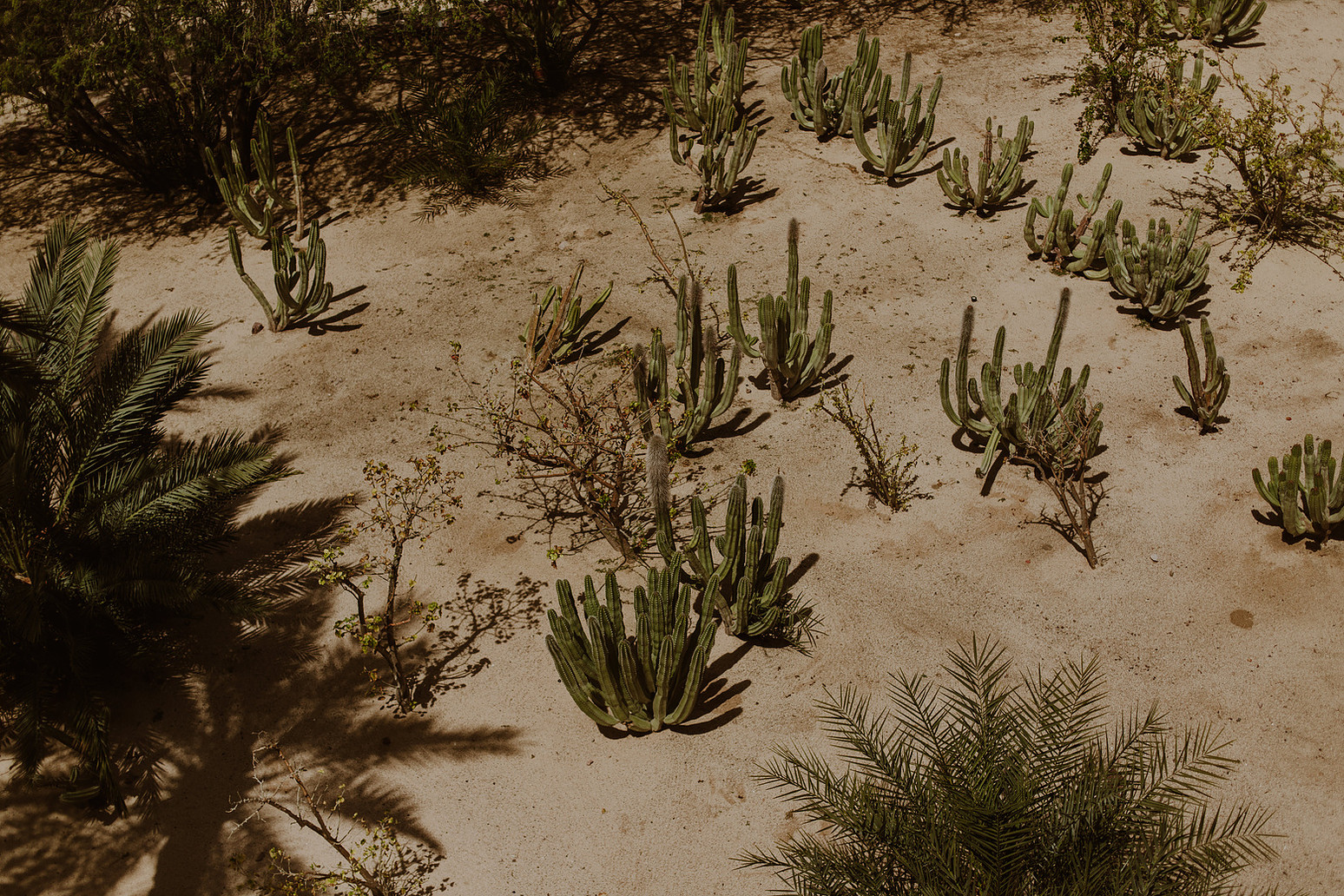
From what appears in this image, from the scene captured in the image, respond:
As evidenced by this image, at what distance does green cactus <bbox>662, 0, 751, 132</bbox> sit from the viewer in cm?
824

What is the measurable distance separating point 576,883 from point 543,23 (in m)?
7.47

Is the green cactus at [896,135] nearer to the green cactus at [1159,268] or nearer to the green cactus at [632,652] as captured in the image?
the green cactus at [1159,268]

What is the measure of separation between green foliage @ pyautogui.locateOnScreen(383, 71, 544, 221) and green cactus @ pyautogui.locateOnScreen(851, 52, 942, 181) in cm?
266

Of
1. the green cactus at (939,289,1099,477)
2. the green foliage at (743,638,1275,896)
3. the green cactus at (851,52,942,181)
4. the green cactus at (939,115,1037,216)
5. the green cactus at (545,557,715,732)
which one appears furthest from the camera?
the green cactus at (851,52,942,181)

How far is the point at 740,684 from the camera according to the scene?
443 centimetres

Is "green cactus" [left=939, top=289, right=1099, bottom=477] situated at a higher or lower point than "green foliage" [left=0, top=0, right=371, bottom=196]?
lower

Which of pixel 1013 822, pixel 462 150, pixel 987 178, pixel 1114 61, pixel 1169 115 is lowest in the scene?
pixel 1013 822

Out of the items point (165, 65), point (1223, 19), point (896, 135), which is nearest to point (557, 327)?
point (896, 135)

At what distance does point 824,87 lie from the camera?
8.45 m

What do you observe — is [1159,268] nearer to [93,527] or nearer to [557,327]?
[557,327]

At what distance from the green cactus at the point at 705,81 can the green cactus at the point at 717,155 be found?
0.15 meters

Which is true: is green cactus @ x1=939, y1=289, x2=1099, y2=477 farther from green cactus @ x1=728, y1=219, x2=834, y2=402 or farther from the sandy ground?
green cactus @ x1=728, y1=219, x2=834, y2=402

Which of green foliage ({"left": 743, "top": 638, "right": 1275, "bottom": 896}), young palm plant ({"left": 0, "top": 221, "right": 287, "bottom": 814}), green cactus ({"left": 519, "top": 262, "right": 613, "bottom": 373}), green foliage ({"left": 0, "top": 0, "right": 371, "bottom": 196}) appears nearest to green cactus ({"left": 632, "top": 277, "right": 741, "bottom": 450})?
green cactus ({"left": 519, "top": 262, "right": 613, "bottom": 373})

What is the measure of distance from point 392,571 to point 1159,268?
4.76m
